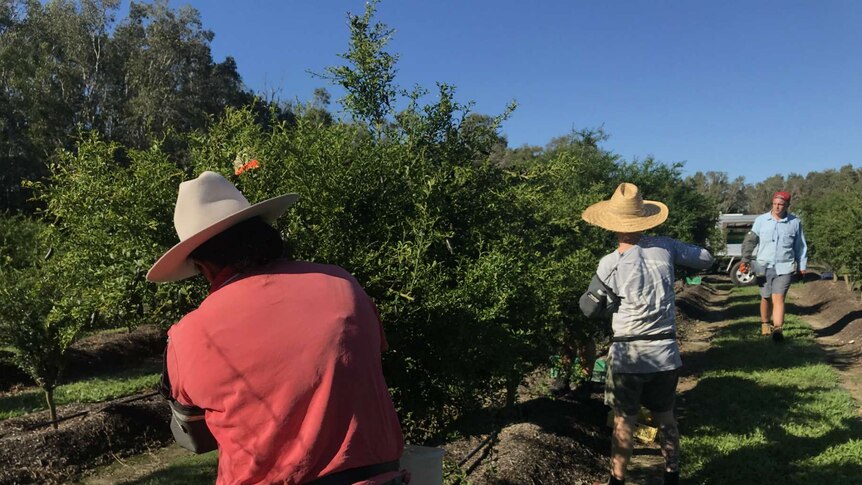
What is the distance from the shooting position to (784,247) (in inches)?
296

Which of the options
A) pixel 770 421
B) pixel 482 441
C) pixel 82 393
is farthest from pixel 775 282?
pixel 82 393

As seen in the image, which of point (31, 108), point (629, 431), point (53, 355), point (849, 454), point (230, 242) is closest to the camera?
point (230, 242)

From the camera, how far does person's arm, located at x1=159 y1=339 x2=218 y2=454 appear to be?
161cm

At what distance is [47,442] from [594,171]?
1089 centimetres

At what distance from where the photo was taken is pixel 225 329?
149 centimetres

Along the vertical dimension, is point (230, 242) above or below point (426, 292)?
above

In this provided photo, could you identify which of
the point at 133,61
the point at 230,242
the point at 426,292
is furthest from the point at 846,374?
the point at 133,61

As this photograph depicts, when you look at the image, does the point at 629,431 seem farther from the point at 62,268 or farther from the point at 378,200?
the point at 62,268

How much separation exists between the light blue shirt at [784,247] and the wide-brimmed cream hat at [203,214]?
746 centimetres

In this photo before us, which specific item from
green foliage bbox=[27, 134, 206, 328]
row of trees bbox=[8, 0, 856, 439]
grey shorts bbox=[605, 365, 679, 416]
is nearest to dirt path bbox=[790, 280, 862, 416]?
grey shorts bbox=[605, 365, 679, 416]

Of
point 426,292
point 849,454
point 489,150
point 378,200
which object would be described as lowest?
point 849,454

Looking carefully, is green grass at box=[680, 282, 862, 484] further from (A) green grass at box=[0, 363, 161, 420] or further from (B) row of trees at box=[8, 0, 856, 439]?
(A) green grass at box=[0, 363, 161, 420]

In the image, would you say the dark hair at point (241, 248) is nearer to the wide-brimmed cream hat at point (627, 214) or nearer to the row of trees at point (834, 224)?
the wide-brimmed cream hat at point (627, 214)

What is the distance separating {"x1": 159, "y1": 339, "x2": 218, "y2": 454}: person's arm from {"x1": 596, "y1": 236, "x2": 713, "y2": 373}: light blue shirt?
2775 millimetres
